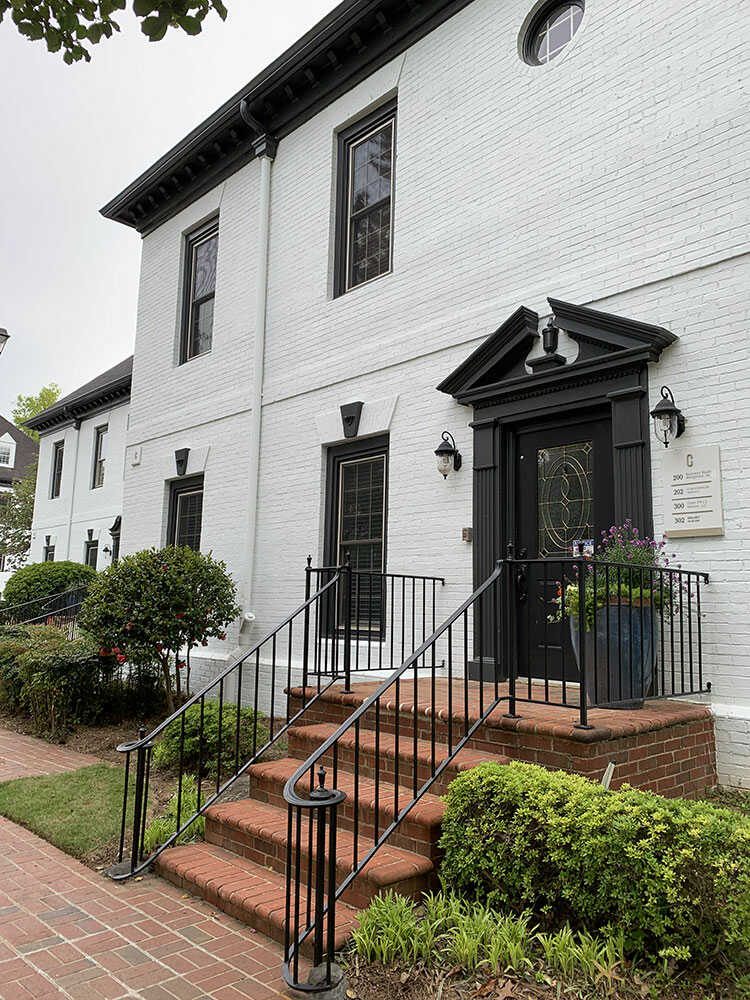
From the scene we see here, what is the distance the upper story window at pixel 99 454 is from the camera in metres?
18.5

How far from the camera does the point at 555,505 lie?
20.3 feet

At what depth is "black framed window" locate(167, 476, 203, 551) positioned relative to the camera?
10.7 meters

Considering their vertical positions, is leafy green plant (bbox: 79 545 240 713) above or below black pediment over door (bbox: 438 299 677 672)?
below

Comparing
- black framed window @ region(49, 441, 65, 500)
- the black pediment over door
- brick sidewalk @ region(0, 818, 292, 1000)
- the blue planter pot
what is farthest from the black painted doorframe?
black framed window @ region(49, 441, 65, 500)

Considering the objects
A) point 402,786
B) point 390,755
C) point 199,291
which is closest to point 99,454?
point 199,291

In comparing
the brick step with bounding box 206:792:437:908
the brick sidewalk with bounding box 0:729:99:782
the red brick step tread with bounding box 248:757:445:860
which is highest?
the red brick step tread with bounding box 248:757:445:860

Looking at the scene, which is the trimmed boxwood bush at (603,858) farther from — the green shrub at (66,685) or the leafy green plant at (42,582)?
the leafy green plant at (42,582)

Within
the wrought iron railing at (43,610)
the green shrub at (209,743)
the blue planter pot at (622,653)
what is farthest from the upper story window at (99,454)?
the blue planter pot at (622,653)

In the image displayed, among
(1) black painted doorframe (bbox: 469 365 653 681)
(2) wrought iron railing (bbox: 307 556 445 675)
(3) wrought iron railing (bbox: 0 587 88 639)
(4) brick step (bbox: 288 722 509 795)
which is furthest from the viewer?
(3) wrought iron railing (bbox: 0 587 88 639)

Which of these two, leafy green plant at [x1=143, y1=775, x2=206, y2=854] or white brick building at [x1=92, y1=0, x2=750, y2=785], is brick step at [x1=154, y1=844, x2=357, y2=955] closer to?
leafy green plant at [x1=143, y1=775, x2=206, y2=854]

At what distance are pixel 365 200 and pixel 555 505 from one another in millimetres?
4452

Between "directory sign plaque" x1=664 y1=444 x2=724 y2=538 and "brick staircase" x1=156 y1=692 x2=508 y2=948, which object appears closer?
"brick staircase" x1=156 y1=692 x2=508 y2=948

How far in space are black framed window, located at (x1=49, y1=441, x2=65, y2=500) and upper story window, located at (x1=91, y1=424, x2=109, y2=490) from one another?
7.53 ft

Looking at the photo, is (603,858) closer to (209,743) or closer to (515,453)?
(515,453)
